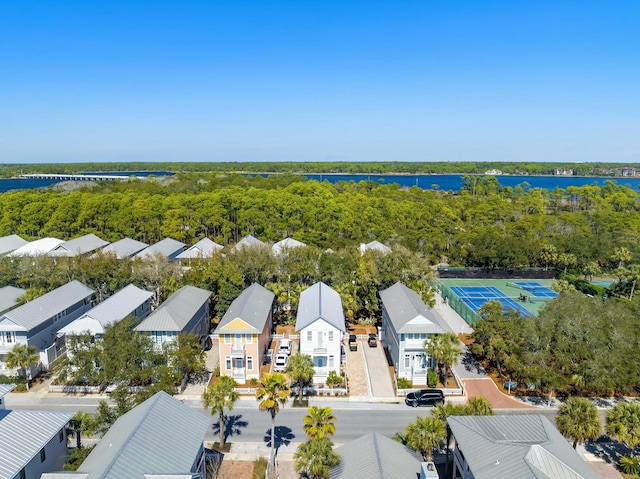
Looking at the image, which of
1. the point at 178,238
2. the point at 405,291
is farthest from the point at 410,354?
the point at 178,238

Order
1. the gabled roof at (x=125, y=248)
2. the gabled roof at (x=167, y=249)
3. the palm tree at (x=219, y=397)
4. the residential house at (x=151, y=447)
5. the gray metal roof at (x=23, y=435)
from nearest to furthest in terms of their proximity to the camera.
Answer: the residential house at (x=151, y=447)
the gray metal roof at (x=23, y=435)
the palm tree at (x=219, y=397)
the gabled roof at (x=167, y=249)
the gabled roof at (x=125, y=248)

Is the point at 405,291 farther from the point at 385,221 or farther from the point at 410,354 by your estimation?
the point at 385,221

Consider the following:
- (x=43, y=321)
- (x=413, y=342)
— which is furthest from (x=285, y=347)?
(x=43, y=321)

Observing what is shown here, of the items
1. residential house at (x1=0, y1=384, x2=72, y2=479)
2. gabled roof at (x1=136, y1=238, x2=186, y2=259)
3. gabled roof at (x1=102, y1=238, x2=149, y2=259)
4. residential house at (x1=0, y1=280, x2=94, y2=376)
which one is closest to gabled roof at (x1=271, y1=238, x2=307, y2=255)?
gabled roof at (x1=136, y1=238, x2=186, y2=259)

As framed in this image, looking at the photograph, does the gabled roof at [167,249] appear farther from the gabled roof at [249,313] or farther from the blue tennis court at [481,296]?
the blue tennis court at [481,296]

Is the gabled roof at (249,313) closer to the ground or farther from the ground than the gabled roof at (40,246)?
closer to the ground

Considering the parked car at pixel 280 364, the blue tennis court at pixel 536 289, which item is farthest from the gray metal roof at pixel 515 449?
the blue tennis court at pixel 536 289

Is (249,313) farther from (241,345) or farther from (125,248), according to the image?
(125,248)

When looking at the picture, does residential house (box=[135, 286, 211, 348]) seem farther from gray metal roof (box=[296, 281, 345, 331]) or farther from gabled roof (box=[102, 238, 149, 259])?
gabled roof (box=[102, 238, 149, 259])
